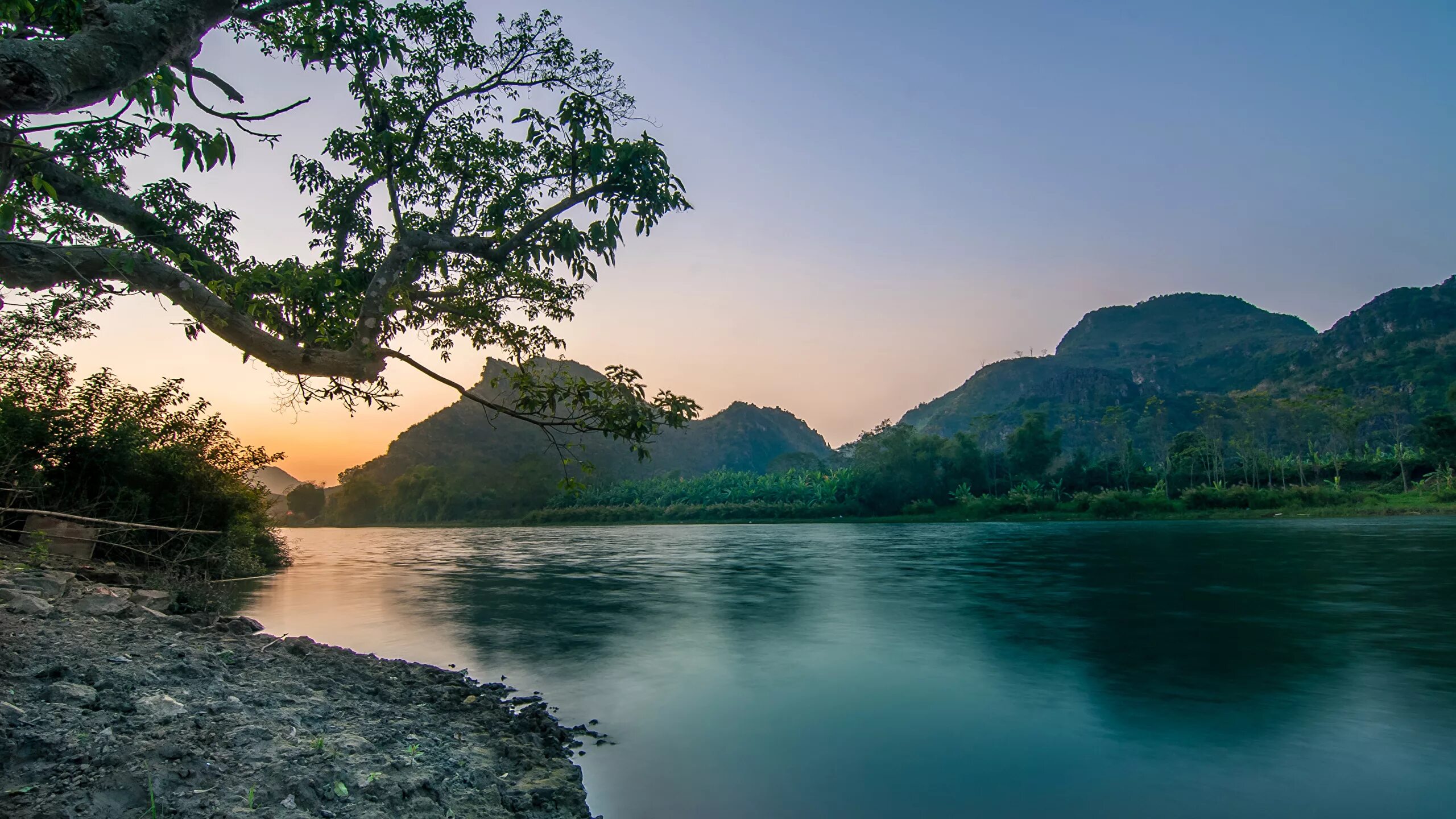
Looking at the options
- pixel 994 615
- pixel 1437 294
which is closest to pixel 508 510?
pixel 994 615

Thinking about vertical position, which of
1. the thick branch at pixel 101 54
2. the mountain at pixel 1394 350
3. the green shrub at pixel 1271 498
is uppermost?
the mountain at pixel 1394 350

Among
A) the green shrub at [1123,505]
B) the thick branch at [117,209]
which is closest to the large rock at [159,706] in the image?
the thick branch at [117,209]

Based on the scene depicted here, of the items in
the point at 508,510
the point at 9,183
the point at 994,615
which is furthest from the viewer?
the point at 508,510

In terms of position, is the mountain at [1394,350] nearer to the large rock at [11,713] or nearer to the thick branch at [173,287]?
the thick branch at [173,287]

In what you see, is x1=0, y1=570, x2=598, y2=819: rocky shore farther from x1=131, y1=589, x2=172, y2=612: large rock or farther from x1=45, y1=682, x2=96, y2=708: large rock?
x1=131, y1=589, x2=172, y2=612: large rock

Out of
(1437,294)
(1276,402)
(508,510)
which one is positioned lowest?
(508,510)

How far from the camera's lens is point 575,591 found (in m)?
23.8

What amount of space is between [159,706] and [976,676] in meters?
11.0

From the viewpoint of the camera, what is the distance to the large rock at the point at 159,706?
5.00 meters

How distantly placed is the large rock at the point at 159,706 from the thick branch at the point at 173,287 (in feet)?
8.41

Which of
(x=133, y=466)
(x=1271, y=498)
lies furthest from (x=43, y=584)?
(x=1271, y=498)

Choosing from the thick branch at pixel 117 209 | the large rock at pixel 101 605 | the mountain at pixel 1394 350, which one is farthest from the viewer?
the mountain at pixel 1394 350

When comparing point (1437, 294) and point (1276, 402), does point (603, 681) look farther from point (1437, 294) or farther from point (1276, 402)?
point (1437, 294)

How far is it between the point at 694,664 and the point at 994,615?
29.1 feet
